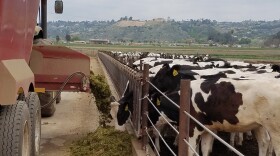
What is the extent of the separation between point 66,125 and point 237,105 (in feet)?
16.5

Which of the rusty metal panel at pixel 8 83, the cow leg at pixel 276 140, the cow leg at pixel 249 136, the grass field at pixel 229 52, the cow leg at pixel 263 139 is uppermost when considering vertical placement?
the rusty metal panel at pixel 8 83

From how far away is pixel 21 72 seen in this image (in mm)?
5711

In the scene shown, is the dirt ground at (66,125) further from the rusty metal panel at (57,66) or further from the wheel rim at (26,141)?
the wheel rim at (26,141)

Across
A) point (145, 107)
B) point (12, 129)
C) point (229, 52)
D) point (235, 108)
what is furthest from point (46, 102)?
point (229, 52)

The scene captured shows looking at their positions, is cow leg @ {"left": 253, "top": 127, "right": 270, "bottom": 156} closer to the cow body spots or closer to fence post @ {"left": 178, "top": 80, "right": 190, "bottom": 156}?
the cow body spots

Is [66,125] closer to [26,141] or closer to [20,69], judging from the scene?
[26,141]

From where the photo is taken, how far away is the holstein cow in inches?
259

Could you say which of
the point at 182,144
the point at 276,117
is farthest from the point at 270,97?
the point at 182,144

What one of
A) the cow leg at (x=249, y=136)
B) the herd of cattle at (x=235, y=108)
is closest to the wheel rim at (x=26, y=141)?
the herd of cattle at (x=235, y=108)

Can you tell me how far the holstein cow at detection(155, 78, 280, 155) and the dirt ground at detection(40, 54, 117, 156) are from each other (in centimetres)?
254

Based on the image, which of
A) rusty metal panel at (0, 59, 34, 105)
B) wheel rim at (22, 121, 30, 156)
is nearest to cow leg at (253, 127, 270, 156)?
wheel rim at (22, 121, 30, 156)

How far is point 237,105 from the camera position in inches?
275

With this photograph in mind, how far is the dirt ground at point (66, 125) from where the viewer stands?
8.64 metres

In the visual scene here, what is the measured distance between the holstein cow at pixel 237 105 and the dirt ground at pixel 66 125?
8.34 feet
